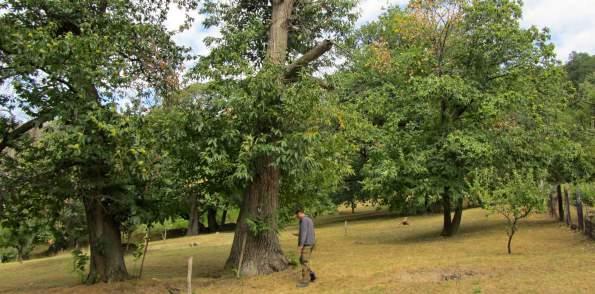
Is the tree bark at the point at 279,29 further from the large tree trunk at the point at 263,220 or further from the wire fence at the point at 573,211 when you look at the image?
the wire fence at the point at 573,211

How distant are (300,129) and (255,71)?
71.8 inches

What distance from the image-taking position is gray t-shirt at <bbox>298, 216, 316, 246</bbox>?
11711 millimetres

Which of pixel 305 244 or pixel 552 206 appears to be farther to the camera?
pixel 552 206

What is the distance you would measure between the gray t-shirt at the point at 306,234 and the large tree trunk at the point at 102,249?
17.7 feet

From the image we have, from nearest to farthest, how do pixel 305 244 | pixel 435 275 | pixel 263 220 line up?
pixel 435 275, pixel 305 244, pixel 263 220

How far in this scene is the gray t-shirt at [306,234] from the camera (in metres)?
11.7

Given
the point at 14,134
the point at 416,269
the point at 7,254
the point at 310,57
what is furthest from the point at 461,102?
the point at 7,254

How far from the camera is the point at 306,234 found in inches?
464

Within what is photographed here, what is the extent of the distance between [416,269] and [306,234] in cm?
299

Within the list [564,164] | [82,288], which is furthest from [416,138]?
[82,288]

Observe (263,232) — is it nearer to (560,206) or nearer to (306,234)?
(306,234)

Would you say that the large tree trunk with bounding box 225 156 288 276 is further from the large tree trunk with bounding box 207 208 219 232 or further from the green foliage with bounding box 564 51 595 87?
the green foliage with bounding box 564 51 595 87

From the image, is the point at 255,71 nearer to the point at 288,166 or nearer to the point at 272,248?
the point at 288,166

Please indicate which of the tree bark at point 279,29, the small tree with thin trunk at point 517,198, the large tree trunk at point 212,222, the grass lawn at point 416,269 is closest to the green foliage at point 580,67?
the large tree trunk at point 212,222
